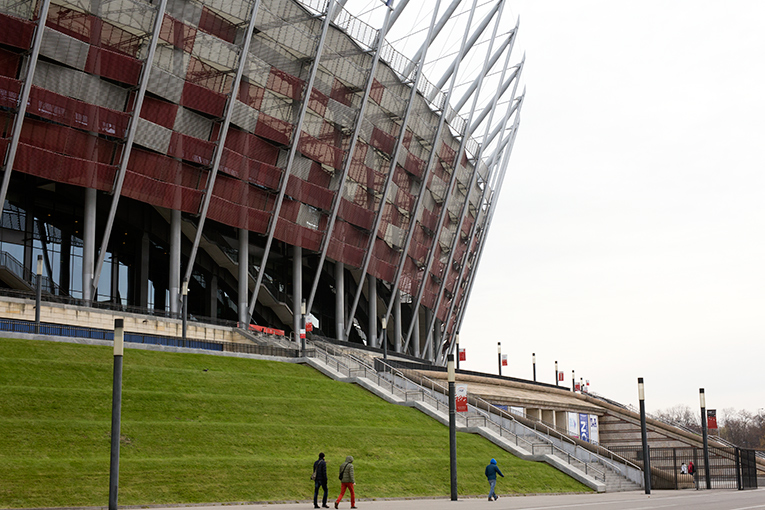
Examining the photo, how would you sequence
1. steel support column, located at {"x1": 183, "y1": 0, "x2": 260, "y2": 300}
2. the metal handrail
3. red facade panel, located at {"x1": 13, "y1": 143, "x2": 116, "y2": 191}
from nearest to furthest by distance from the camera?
the metal handrail → red facade panel, located at {"x1": 13, "y1": 143, "x2": 116, "y2": 191} → steel support column, located at {"x1": 183, "y1": 0, "x2": 260, "y2": 300}

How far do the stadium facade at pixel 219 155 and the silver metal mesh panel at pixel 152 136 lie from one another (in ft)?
0.29

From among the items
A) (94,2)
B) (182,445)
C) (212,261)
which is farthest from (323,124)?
(182,445)

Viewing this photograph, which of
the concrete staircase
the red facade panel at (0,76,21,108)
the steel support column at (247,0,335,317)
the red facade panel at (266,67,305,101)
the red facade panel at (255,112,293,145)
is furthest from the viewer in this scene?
the steel support column at (247,0,335,317)

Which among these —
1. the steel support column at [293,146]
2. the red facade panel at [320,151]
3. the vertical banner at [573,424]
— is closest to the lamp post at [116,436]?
the steel support column at [293,146]

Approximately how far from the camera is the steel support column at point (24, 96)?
4334 cm

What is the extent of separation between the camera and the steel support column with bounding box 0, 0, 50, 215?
43344 millimetres

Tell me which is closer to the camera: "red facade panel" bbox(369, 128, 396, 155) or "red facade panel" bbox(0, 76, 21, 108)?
"red facade panel" bbox(0, 76, 21, 108)

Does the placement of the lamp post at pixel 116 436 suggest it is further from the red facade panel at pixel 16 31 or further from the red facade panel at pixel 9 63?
the red facade panel at pixel 9 63

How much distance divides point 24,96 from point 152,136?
8043 mm

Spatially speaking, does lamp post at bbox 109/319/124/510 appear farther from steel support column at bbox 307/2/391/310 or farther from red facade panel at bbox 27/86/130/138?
steel support column at bbox 307/2/391/310

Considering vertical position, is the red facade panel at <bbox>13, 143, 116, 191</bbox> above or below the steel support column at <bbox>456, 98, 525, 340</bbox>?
below

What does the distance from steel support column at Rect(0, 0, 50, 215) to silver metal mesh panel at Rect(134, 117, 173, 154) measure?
6.73 metres

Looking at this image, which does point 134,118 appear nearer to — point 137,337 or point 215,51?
point 215,51

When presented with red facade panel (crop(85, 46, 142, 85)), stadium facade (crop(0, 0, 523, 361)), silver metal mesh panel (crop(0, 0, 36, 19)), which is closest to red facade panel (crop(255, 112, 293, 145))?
stadium facade (crop(0, 0, 523, 361))
